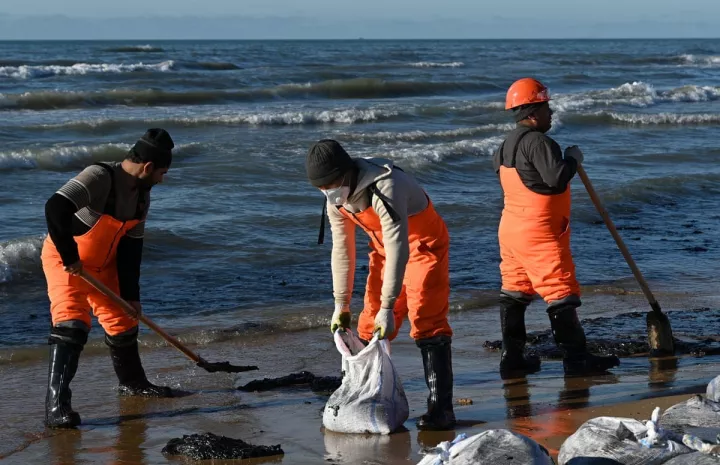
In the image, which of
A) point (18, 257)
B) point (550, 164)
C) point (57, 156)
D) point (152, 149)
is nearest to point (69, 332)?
point (152, 149)

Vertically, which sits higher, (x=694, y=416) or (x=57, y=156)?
(x=694, y=416)

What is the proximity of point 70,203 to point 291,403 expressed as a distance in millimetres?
1631

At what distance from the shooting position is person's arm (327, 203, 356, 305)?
204 inches

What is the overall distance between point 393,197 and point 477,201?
8.05 meters

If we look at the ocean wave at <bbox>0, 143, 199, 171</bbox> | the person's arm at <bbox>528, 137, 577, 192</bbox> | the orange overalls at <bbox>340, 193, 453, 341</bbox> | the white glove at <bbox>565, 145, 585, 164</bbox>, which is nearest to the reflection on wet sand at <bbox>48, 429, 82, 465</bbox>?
the orange overalls at <bbox>340, 193, 453, 341</bbox>

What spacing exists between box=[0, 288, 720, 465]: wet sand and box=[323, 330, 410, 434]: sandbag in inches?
2.5

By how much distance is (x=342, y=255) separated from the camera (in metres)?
5.27

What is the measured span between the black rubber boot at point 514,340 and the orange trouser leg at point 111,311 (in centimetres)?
214

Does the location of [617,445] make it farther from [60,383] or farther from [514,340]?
[60,383]

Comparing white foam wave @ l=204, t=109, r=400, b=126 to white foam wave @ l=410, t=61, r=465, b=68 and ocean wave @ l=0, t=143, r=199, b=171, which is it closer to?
ocean wave @ l=0, t=143, r=199, b=171

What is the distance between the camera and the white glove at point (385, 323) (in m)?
5.03

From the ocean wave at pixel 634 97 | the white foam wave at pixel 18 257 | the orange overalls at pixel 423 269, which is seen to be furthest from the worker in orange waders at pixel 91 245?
the ocean wave at pixel 634 97

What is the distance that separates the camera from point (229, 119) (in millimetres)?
20953

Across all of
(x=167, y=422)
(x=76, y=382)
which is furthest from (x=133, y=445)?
(x=76, y=382)
